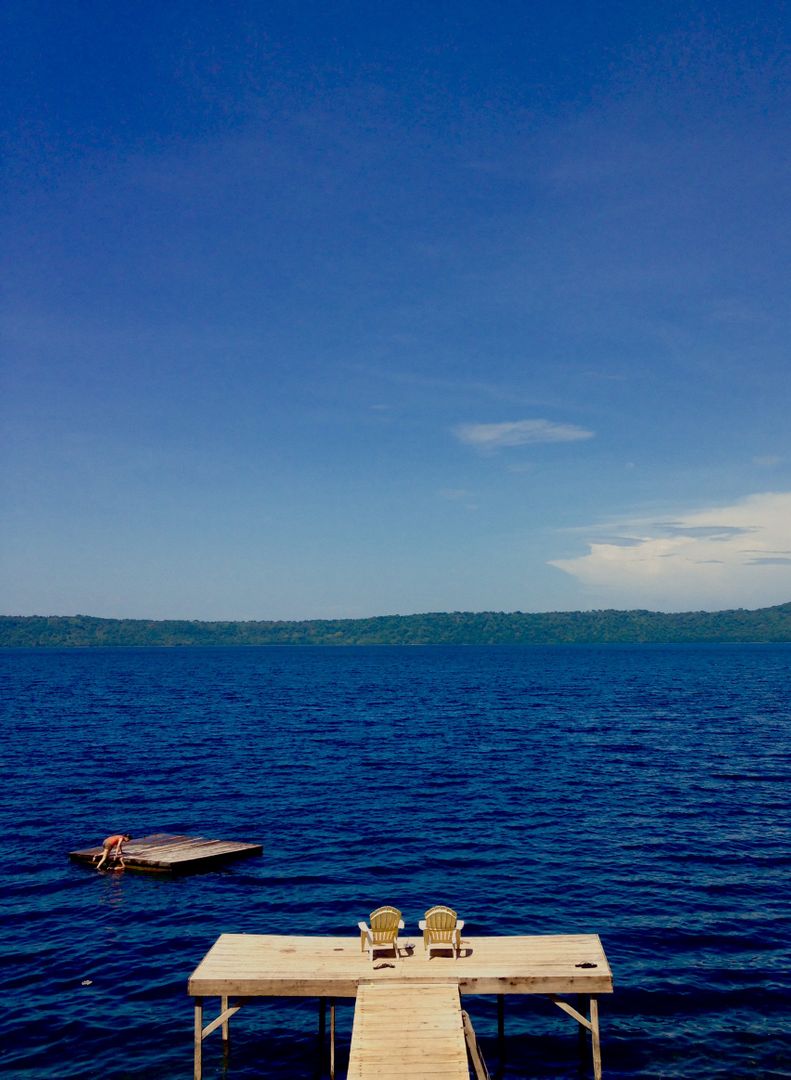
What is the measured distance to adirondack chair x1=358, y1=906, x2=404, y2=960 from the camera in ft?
66.1

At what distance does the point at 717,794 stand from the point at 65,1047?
41.4m

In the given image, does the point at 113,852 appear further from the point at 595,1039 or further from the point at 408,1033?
the point at 595,1039

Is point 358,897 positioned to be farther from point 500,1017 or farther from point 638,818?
point 638,818

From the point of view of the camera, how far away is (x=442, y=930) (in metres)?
20.4

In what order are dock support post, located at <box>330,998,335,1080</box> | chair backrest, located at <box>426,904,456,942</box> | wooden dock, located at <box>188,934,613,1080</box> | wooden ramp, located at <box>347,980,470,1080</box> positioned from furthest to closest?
dock support post, located at <box>330,998,335,1080</box>, chair backrest, located at <box>426,904,456,942</box>, wooden dock, located at <box>188,934,613,1080</box>, wooden ramp, located at <box>347,980,470,1080</box>

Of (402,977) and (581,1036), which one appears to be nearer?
(402,977)

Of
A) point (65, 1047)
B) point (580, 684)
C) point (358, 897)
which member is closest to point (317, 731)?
point (358, 897)

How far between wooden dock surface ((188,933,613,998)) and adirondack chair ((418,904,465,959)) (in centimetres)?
28

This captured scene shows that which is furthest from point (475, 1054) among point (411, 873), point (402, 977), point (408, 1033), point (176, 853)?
point (176, 853)

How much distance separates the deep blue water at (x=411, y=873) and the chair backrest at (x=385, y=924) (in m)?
4.54

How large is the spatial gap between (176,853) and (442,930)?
21.3 metres

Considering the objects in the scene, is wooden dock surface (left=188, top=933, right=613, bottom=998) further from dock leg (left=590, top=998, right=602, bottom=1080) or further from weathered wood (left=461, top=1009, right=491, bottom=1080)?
weathered wood (left=461, top=1009, right=491, bottom=1080)

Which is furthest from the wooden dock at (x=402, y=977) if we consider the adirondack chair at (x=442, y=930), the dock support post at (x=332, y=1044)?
the dock support post at (x=332, y=1044)

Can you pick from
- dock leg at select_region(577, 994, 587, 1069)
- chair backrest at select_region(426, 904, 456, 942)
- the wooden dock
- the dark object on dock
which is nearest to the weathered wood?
the wooden dock
